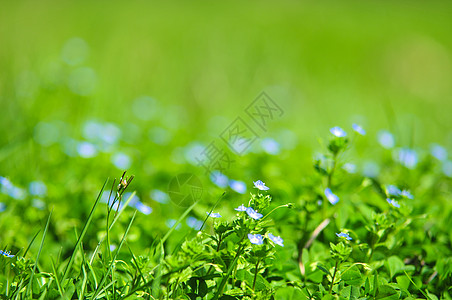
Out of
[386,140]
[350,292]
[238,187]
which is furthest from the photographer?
[386,140]

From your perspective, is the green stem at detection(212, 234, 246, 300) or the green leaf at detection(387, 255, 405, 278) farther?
the green leaf at detection(387, 255, 405, 278)

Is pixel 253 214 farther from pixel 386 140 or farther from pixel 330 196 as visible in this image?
pixel 386 140

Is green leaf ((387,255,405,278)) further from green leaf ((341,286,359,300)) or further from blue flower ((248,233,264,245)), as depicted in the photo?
blue flower ((248,233,264,245))

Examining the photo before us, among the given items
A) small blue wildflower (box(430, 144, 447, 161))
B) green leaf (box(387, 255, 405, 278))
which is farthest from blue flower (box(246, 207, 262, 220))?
small blue wildflower (box(430, 144, 447, 161))

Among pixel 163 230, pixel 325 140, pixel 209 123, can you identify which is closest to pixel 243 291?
pixel 163 230

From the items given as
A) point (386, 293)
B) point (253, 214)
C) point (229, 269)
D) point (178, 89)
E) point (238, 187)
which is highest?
point (178, 89)

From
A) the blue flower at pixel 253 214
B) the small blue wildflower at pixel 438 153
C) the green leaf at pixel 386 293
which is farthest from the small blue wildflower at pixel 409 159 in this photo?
the blue flower at pixel 253 214

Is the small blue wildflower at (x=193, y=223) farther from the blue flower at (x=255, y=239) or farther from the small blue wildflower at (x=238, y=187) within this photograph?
the blue flower at (x=255, y=239)

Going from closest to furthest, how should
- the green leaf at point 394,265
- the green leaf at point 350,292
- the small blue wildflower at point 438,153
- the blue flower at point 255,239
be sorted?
the blue flower at point 255,239, the green leaf at point 350,292, the green leaf at point 394,265, the small blue wildflower at point 438,153

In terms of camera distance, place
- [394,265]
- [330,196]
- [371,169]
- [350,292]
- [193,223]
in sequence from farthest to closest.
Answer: [371,169] → [193,223] → [330,196] → [394,265] → [350,292]

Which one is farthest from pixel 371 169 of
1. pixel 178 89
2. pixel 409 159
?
pixel 178 89
